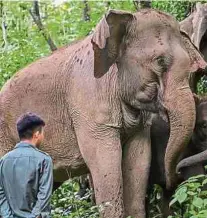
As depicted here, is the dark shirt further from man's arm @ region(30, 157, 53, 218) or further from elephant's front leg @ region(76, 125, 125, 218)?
elephant's front leg @ region(76, 125, 125, 218)

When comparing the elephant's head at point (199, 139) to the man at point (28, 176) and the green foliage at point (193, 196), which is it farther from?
the man at point (28, 176)

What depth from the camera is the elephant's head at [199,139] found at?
7094 millimetres

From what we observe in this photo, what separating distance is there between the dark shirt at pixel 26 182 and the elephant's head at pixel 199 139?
6.94 feet

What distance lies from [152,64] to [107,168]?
0.91m

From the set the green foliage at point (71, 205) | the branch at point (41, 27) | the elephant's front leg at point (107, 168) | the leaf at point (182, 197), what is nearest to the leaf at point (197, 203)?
the leaf at point (182, 197)

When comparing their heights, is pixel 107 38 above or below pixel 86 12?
above

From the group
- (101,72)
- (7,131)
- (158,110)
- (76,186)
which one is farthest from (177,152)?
(76,186)

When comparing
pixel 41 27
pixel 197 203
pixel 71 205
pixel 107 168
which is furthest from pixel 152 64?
pixel 41 27

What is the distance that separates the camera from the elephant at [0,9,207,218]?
20.7 ft

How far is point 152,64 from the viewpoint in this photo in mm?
6324

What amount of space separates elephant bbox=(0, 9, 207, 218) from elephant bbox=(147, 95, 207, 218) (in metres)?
0.30

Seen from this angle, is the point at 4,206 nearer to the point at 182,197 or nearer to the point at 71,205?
the point at 182,197

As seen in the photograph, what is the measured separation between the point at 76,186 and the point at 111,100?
3082mm

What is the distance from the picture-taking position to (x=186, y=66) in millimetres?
6324
